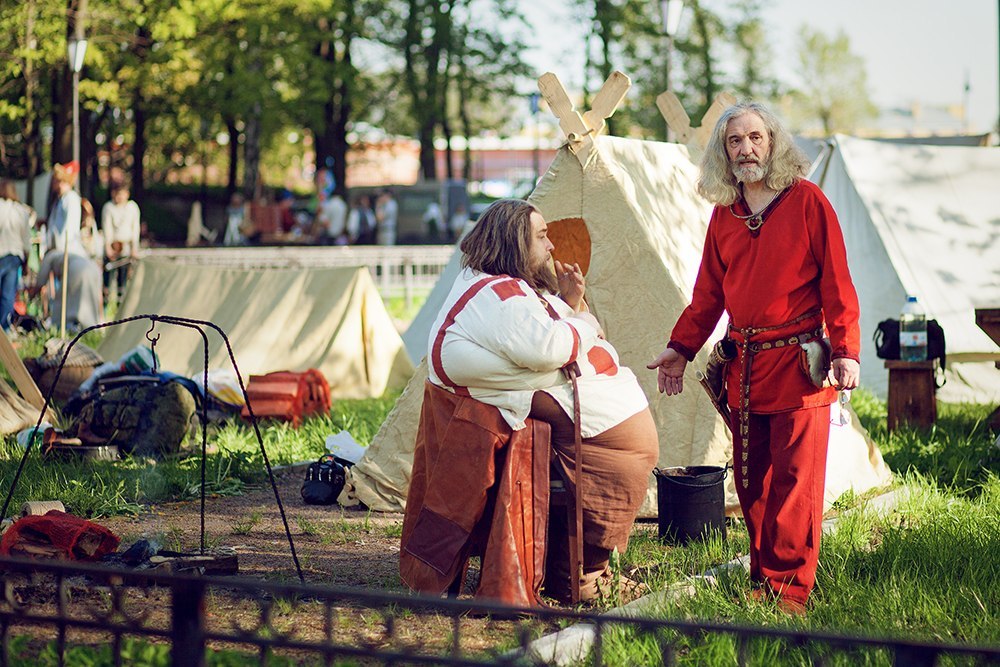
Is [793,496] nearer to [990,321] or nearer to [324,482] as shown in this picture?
[324,482]

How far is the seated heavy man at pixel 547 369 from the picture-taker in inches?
174

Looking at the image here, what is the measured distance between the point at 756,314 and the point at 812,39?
47086 mm

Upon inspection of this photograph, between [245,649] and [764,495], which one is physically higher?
[764,495]

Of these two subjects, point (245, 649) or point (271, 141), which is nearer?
point (245, 649)

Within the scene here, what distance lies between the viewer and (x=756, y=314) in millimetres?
4418

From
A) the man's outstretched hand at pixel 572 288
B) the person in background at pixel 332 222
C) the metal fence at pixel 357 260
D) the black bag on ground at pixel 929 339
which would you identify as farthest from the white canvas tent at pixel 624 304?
the person in background at pixel 332 222

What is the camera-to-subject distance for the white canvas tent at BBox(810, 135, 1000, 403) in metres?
10.2

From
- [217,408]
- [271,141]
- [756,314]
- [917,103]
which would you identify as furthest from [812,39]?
[917,103]

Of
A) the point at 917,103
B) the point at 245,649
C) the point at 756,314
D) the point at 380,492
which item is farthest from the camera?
the point at 917,103

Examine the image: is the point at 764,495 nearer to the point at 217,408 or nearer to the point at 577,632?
the point at 577,632

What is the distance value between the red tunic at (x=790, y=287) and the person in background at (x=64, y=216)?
391 inches

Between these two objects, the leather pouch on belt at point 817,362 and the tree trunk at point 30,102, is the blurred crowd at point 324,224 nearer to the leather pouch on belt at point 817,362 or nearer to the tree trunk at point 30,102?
the tree trunk at point 30,102

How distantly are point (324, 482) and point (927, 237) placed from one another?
20.2 ft

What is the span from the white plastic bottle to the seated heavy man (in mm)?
4511
